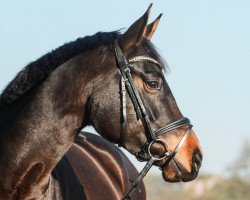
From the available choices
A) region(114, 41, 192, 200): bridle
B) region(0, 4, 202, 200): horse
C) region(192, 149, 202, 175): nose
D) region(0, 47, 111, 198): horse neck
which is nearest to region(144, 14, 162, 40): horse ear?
region(0, 4, 202, 200): horse

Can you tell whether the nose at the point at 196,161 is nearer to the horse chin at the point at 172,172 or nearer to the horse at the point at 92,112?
the horse at the point at 92,112

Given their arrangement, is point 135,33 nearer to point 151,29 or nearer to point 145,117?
point 151,29

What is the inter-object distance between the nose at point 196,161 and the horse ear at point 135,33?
106cm

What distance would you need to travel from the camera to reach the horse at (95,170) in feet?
23.0

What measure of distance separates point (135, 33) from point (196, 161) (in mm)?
1183

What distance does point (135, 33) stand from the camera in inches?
240

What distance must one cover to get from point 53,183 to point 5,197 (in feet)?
1.96

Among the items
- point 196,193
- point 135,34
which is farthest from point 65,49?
point 196,193

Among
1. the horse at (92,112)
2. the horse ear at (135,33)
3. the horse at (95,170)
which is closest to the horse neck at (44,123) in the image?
the horse at (92,112)

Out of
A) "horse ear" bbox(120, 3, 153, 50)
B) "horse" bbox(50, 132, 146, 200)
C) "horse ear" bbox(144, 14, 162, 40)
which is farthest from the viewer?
"horse" bbox(50, 132, 146, 200)

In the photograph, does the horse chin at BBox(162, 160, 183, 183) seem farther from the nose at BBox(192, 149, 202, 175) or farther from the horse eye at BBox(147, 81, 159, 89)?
the horse eye at BBox(147, 81, 159, 89)

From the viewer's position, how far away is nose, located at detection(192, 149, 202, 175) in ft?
19.4

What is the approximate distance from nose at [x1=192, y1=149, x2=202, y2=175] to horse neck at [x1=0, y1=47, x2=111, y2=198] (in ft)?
3.17

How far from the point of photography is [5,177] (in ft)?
19.4
